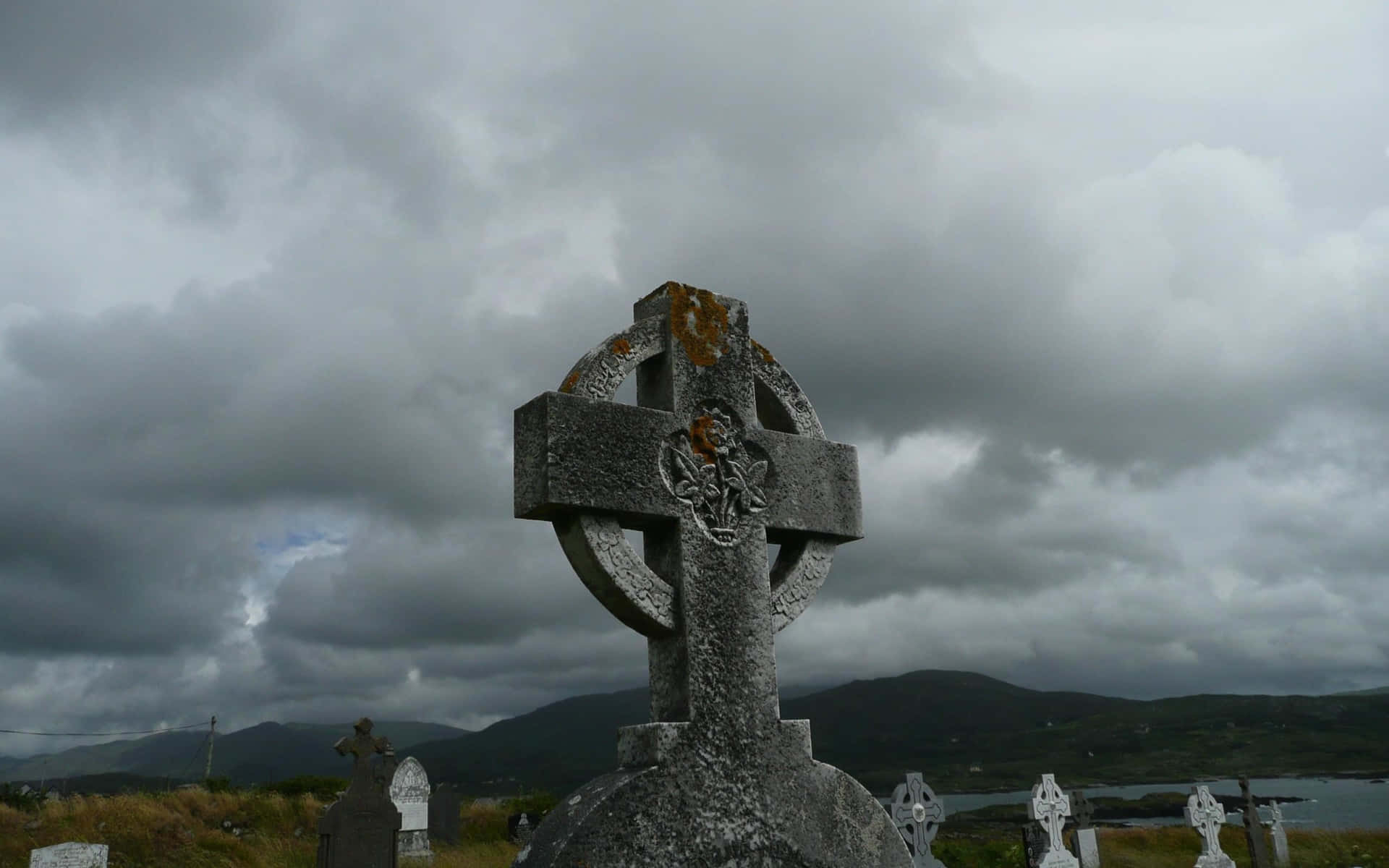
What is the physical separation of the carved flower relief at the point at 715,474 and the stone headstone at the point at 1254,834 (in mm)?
16776

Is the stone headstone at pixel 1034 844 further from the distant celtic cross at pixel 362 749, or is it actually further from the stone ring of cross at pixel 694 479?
the stone ring of cross at pixel 694 479

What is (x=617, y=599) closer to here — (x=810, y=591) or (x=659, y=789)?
(x=659, y=789)

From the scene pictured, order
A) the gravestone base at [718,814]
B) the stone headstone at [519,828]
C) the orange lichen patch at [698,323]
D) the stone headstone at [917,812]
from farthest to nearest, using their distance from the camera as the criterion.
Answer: the stone headstone at [519,828] → the stone headstone at [917,812] → the orange lichen patch at [698,323] → the gravestone base at [718,814]

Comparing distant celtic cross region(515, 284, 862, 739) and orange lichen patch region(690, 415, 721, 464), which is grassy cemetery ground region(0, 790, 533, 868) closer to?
distant celtic cross region(515, 284, 862, 739)

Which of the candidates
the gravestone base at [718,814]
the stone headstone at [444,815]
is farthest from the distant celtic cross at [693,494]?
the stone headstone at [444,815]

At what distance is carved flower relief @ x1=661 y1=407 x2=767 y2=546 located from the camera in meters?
3.88

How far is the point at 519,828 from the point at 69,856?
24.8 feet

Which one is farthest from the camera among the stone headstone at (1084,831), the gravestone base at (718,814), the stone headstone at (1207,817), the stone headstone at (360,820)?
the stone headstone at (1084,831)

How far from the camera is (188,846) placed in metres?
15.1

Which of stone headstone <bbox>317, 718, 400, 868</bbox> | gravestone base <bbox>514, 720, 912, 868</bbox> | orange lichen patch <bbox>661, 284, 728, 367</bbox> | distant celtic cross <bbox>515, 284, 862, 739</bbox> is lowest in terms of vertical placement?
stone headstone <bbox>317, 718, 400, 868</bbox>

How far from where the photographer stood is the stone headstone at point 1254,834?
1666 cm

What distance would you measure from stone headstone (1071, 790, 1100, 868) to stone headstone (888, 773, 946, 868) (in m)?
5.91

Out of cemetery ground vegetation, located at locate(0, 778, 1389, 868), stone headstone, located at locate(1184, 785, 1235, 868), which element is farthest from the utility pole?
stone headstone, located at locate(1184, 785, 1235, 868)

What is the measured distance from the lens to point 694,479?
3.90 meters
